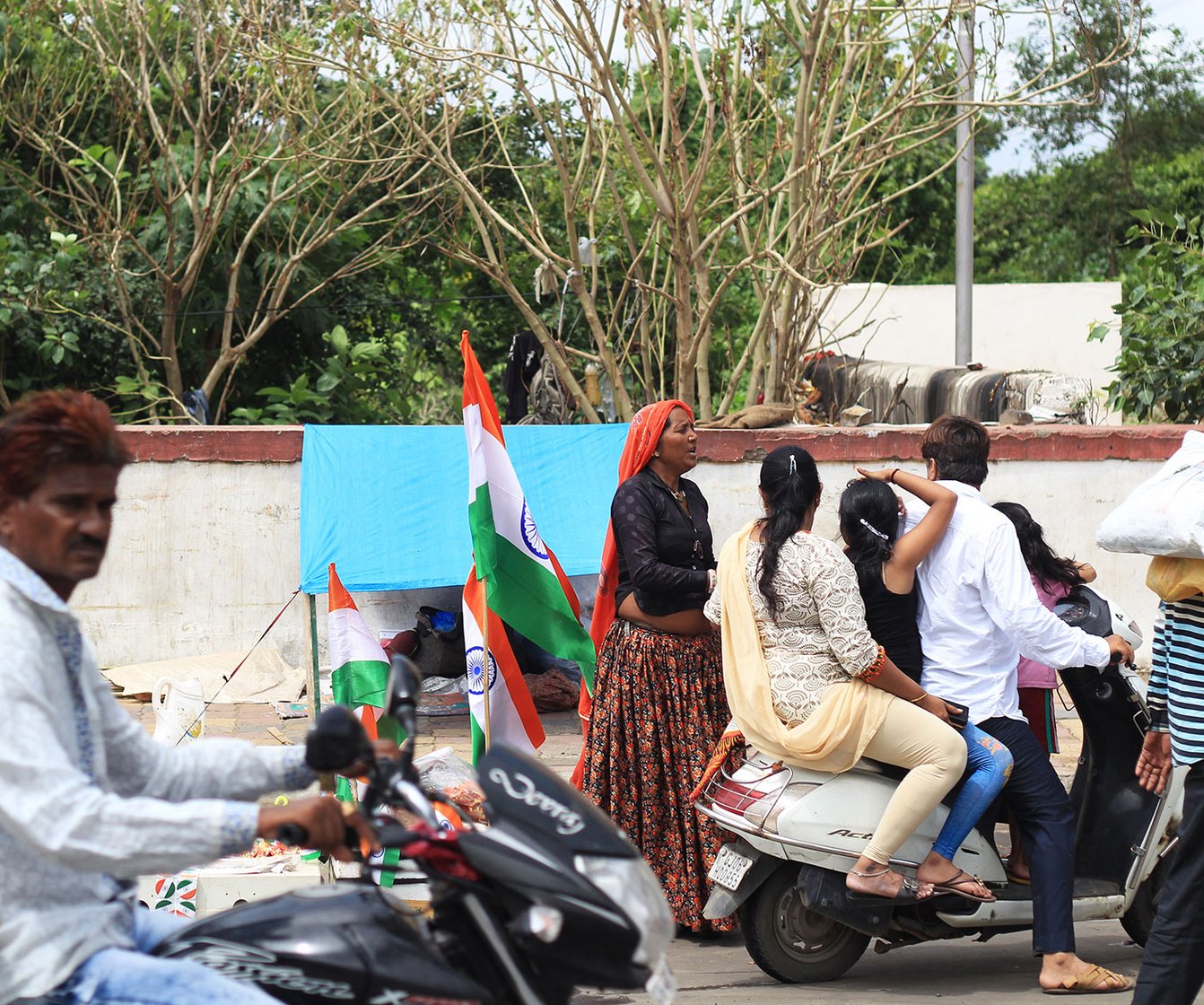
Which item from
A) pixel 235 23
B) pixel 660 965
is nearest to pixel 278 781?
pixel 660 965

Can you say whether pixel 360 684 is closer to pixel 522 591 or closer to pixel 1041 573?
pixel 522 591

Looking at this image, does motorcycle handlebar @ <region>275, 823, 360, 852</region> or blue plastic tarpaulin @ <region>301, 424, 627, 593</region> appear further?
blue plastic tarpaulin @ <region>301, 424, 627, 593</region>

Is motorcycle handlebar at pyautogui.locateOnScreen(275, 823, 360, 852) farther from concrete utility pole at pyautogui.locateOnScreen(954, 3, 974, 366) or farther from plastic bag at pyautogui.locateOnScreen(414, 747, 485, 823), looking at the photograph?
concrete utility pole at pyautogui.locateOnScreen(954, 3, 974, 366)

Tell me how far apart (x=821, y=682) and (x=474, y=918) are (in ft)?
8.42

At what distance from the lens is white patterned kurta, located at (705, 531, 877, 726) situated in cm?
454

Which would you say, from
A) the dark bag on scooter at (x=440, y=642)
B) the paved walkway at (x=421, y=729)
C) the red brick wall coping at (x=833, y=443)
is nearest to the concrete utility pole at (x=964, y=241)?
the red brick wall coping at (x=833, y=443)

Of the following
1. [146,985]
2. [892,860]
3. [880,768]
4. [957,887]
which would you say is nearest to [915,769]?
[880,768]

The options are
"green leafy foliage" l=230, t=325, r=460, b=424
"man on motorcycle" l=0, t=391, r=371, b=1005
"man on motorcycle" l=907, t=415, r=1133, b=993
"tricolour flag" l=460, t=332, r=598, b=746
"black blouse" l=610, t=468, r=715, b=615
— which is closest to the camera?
"man on motorcycle" l=0, t=391, r=371, b=1005

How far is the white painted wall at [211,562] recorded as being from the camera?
866 centimetres

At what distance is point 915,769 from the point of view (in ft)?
14.8

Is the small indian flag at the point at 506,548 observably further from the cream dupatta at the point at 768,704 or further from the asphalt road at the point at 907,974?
the asphalt road at the point at 907,974

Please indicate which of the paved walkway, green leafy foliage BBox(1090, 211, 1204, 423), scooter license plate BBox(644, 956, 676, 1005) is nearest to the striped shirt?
scooter license plate BBox(644, 956, 676, 1005)

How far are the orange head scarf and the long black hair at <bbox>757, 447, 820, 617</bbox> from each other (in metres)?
0.67

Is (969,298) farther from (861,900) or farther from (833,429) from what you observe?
(861,900)
